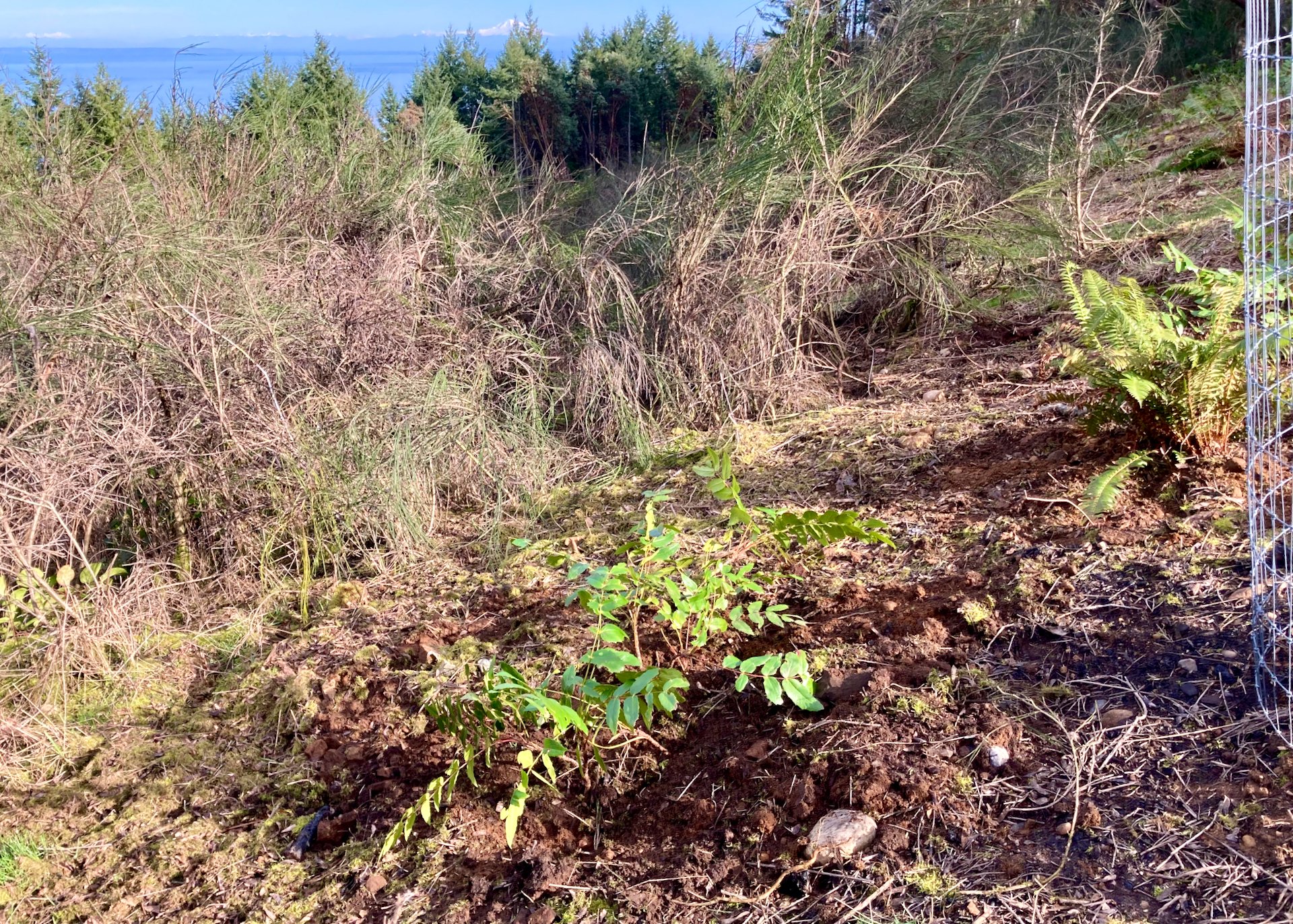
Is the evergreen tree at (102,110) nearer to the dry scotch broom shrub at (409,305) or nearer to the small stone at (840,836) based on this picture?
the dry scotch broom shrub at (409,305)

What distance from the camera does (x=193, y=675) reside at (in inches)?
128

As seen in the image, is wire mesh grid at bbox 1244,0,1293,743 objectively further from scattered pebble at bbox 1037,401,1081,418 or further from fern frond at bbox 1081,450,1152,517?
scattered pebble at bbox 1037,401,1081,418

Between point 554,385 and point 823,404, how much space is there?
1.28m

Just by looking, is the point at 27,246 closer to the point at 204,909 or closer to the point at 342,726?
the point at 342,726

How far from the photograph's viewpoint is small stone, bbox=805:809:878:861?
199 cm

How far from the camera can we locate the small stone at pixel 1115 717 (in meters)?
2.17

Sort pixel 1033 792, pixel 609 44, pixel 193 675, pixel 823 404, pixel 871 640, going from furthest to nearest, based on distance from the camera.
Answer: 1. pixel 609 44
2. pixel 823 404
3. pixel 193 675
4. pixel 871 640
5. pixel 1033 792

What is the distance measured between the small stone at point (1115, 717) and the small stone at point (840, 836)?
573mm

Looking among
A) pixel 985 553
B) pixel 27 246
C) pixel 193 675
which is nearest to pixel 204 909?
pixel 193 675

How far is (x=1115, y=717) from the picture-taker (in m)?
2.18

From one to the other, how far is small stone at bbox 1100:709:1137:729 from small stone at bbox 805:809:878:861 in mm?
573

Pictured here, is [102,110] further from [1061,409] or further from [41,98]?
[1061,409]

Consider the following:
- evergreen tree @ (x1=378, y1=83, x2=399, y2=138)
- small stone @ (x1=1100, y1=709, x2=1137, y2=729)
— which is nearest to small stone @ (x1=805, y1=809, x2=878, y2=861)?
small stone @ (x1=1100, y1=709, x2=1137, y2=729)

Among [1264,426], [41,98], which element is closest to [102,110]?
[41,98]
